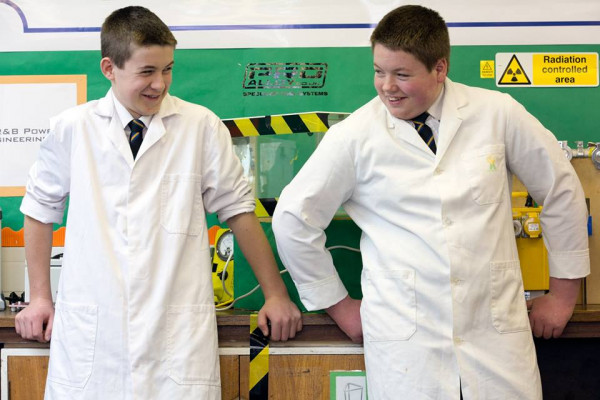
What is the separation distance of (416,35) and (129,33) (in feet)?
2.72

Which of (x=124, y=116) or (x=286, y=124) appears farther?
(x=286, y=124)

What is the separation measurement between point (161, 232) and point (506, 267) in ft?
3.26

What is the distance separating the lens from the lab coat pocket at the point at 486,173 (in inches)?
80.9

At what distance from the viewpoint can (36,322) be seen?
2213 millimetres

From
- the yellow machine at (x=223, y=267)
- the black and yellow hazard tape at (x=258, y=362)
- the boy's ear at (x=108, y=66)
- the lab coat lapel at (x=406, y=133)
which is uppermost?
the boy's ear at (x=108, y=66)

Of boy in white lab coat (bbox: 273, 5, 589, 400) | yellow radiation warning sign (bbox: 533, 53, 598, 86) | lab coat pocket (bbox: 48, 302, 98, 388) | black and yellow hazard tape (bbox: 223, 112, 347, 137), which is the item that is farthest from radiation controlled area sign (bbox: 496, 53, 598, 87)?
lab coat pocket (bbox: 48, 302, 98, 388)

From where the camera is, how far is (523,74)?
301 cm

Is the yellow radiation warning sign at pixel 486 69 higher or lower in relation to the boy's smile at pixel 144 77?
higher

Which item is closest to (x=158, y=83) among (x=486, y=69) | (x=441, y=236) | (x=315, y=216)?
(x=315, y=216)

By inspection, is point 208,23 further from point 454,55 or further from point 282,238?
point 282,238

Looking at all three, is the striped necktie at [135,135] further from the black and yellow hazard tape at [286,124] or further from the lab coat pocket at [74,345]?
the black and yellow hazard tape at [286,124]

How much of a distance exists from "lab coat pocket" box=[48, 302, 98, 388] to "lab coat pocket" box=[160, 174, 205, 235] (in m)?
0.33

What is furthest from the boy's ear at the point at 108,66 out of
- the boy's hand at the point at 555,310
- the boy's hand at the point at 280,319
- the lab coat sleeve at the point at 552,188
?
the boy's hand at the point at 555,310

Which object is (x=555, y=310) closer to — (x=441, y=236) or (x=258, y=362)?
(x=441, y=236)
